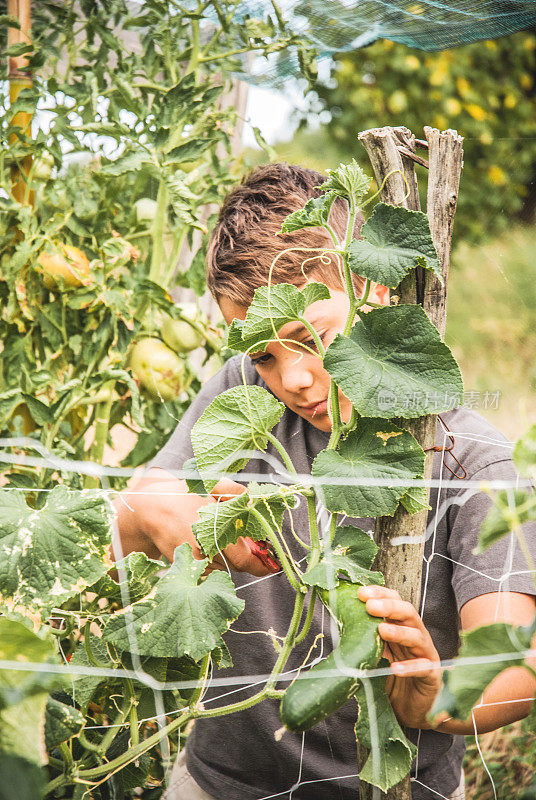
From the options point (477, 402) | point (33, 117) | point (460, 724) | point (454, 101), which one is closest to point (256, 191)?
point (477, 402)

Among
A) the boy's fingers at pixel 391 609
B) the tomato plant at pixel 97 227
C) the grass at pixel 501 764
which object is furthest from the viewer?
the grass at pixel 501 764

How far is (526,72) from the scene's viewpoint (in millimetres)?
1848

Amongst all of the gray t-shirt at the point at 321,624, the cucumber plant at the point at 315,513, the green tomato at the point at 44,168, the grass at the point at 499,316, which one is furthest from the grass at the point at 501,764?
the green tomato at the point at 44,168

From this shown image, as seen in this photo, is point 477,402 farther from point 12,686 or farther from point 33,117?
point 33,117

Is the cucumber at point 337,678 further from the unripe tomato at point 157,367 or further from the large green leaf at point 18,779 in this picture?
the unripe tomato at point 157,367

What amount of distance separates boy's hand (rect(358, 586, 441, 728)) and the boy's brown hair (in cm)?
38

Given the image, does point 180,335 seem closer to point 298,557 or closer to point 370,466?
point 298,557

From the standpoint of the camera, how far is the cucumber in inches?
17.0

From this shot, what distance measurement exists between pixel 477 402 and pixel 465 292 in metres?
0.42

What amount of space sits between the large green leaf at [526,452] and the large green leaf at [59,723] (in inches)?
15.0

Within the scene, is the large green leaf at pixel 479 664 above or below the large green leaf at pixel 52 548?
above

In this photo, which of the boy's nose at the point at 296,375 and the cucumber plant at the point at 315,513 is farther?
the boy's nose at the point at 296,375

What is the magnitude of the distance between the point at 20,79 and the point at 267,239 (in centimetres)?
55

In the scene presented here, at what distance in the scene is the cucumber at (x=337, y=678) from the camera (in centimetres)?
43
